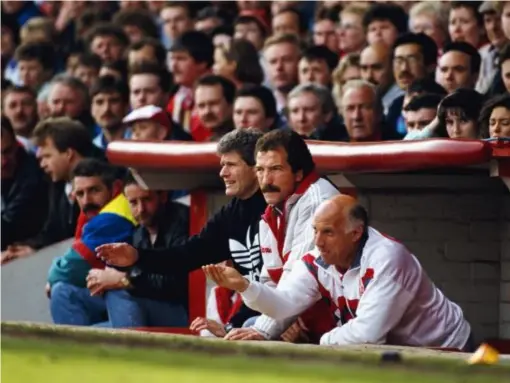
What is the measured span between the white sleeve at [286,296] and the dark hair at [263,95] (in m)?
3.16

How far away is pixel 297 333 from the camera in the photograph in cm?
827

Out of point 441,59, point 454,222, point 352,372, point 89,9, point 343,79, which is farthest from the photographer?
point 89,9

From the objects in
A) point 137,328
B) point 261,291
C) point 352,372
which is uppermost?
point 352,372

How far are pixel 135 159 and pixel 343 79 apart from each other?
2.04 m

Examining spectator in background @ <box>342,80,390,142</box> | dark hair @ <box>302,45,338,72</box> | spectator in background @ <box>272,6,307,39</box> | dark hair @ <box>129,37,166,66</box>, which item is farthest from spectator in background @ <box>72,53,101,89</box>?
spectator in background @ <box>342,80,390,142</box>

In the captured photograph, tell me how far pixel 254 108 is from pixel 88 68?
11.9ft

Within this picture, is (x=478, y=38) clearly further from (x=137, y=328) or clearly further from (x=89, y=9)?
(x=89, y=9)

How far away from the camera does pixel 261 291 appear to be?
8.05 m

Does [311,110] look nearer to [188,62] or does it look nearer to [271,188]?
[188,62]

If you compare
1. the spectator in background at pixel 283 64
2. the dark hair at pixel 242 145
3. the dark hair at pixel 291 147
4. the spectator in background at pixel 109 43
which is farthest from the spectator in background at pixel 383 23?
the dark hair at pixel 291 147

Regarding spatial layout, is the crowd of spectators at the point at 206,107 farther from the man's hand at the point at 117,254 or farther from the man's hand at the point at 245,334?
the man's hand at the point at 117,254

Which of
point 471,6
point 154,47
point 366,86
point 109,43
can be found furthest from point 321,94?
point 109,43

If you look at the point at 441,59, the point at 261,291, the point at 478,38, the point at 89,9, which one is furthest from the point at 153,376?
the point at 89,9

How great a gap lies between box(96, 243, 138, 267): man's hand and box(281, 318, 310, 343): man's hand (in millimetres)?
1105
